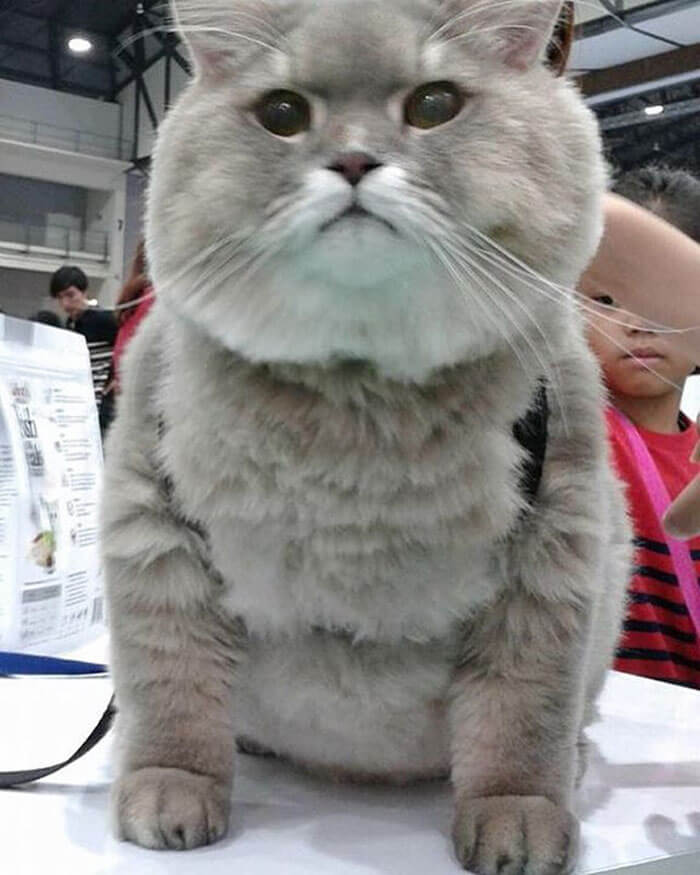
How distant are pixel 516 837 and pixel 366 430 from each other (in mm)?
245

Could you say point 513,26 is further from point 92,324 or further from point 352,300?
point 92,324

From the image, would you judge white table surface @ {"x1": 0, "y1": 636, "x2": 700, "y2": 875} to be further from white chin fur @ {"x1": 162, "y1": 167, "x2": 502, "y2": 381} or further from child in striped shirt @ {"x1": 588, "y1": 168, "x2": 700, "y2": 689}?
child in striped shirt @ {"x1": 588, "y1": 168, "x2": 700, "y2": 689}

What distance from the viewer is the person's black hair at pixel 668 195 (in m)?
1.45

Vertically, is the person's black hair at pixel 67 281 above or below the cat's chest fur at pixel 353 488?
above

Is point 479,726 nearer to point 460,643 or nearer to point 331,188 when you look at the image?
point 460,643

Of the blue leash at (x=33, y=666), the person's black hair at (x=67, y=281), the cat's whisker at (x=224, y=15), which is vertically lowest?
the blue leash at (x=33, y=666)

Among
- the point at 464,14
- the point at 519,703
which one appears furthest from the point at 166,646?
the point at 464,14

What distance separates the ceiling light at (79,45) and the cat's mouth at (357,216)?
7177mm

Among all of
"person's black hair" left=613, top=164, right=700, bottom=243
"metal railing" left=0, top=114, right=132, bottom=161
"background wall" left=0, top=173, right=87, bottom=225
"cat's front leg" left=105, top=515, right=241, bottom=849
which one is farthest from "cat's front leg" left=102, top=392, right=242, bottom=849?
"background wall" left=0, top=173, right=87, bottom=225

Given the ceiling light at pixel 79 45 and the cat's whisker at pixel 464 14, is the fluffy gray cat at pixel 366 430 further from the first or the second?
the ceiling light at pixel 79 45

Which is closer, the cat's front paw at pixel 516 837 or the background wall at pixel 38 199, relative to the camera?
the cat's front paw at pixel 516 837

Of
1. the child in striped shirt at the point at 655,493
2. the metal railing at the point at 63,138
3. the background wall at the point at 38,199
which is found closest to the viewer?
the child in striped shirt at the point at 655,493

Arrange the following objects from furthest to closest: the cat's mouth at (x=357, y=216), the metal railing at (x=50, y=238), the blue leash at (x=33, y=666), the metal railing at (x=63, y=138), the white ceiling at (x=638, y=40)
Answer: the metal railing at (x=50, y=238)
the metal railing at (x=63, y=138)
the white ceiling at (x=638, y=40)
the blue leash at (x=33, y=666)
the cat's mouth at (x=357, y=216)

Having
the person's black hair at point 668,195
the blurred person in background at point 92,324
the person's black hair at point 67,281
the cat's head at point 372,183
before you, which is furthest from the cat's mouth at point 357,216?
the person's black hair at point 67,281
